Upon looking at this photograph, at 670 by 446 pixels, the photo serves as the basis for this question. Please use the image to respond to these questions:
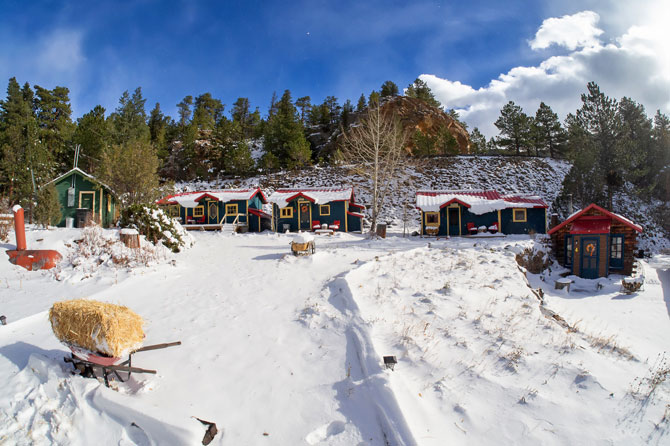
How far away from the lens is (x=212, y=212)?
30.8 metres

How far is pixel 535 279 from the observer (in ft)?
50.8

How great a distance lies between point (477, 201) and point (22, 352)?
88.9 feet

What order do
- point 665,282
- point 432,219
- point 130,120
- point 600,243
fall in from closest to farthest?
1. point 665,282
2. point 600,243
3. point 432,219
4. point 130,120

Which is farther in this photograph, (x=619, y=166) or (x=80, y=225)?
(x=619, y=166)

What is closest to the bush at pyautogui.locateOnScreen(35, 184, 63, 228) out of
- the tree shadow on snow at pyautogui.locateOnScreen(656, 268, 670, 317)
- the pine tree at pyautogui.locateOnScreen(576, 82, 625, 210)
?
the tree shadow on snow at pyautogui.locateOnScreen(656, 268, 670, 317)

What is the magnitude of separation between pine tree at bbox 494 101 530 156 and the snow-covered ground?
1939 inches

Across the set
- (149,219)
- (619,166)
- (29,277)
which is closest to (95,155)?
(149,219)

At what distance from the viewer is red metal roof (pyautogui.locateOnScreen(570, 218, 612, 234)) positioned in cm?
1627

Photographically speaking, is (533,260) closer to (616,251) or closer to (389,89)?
(616,251)

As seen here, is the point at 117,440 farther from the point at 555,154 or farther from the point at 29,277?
the point at 555,154

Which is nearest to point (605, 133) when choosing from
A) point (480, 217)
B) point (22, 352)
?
point (480, 217)

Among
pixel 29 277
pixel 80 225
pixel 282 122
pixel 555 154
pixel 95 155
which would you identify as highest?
pixel 282 122

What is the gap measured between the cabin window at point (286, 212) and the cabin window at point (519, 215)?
18536 mm

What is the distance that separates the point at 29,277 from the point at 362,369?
36.2 feet
